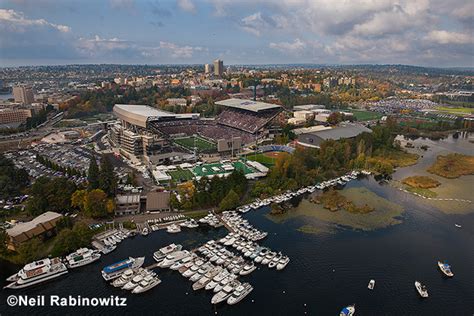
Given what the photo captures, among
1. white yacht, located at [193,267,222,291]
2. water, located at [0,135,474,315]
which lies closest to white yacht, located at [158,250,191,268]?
water, located at [0,135,474,315]

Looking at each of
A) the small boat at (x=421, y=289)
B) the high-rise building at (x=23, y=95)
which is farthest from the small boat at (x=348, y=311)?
the high-rise building at (x=23, y=95)

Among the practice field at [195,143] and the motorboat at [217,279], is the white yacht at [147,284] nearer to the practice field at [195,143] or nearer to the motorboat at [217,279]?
the motorboat at [217,279]

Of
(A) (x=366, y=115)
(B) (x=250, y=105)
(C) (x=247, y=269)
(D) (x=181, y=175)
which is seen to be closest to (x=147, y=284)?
(C) (x=247, y=269)

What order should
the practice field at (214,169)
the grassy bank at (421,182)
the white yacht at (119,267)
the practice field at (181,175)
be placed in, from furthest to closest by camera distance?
1. the practice field at (214,169)
2. the practice field at (181,175)
3. the grassy bank at (421,182)
4. the white yacht at (119,267)

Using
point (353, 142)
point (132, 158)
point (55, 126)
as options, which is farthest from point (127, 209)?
point (55, 126)

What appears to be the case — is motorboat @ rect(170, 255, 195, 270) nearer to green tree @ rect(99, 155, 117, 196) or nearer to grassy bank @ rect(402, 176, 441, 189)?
green tree @ rect(99, 155, 117, 196)
